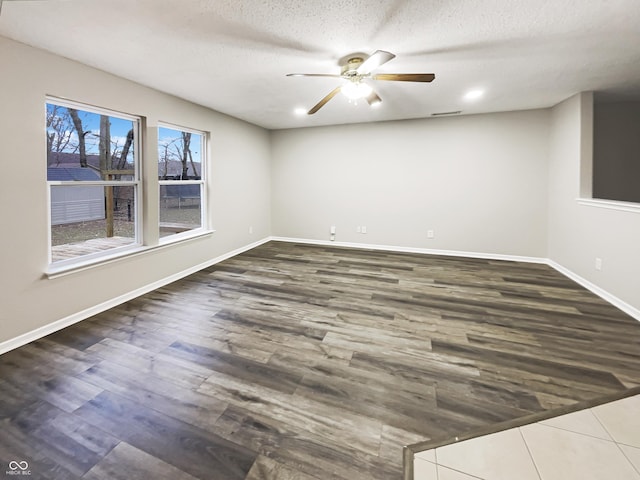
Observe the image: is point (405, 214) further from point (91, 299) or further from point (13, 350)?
point (13, 350)

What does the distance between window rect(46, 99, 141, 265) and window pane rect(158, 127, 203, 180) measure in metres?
0.44

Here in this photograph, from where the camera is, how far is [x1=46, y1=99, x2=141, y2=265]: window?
109 inches

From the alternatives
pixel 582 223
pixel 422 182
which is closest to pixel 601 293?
pixel 582 223

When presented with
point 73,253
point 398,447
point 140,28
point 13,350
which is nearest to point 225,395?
point 398,447

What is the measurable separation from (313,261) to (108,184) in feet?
9.67

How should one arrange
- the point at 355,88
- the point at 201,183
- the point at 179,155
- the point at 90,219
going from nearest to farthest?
the point at 355,88, the point at 90,219, the point at 179,155, the point at 201,183

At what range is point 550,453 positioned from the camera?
143 cm

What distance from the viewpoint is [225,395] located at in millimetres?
1851

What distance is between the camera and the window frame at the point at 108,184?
270 cm

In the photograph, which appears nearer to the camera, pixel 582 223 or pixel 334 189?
pixel 582 223

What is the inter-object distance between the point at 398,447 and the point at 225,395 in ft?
3.44
